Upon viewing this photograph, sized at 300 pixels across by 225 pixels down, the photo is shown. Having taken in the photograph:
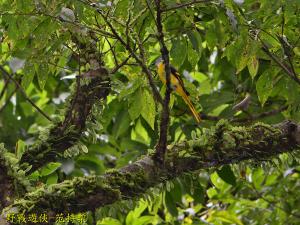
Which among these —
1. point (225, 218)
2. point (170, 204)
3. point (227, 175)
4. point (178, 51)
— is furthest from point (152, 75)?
point (225, 218)

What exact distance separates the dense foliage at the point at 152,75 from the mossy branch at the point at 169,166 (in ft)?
0.23

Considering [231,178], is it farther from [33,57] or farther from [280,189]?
[33,57]

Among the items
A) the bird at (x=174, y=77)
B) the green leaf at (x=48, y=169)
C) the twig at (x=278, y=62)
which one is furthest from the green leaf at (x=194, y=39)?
the green leaf at (x=48, y=169)

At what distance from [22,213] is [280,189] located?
1901 millimetres

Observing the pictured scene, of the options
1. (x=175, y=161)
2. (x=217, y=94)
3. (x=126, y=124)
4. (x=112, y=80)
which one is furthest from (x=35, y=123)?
(x=175, y=161)

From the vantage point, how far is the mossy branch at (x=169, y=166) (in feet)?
6.01

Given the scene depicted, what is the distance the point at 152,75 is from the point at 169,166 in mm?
A: 376

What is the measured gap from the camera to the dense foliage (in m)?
2.01

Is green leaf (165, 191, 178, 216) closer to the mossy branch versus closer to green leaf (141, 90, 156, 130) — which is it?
green leaf (141, 90, 156, 130)

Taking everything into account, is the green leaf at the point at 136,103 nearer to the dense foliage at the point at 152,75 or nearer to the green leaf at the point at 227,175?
the dense foliage at the point at 152,75

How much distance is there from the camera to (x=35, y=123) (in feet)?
12.2

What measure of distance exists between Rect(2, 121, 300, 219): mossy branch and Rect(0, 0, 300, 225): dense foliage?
69 millimetres

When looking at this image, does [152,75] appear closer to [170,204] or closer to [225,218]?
[170,204]

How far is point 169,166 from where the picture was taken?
6.53ft
